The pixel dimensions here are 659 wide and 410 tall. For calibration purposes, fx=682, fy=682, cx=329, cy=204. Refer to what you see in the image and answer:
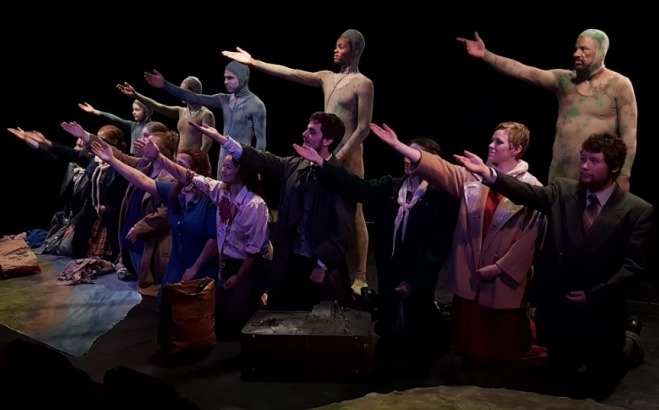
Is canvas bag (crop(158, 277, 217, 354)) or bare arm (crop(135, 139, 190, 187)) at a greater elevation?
bare arm (crop(135, 139, 190, 187))

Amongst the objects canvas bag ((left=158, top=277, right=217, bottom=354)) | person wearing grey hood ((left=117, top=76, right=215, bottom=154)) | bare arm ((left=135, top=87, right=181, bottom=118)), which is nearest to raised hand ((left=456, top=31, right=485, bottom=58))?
canvas bag ((left=158, top=277, right=217, bottom=354))

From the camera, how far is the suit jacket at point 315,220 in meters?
3.72

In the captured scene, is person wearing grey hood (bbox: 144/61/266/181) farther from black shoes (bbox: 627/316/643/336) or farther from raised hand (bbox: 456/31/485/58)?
black shoes (bbox: 627/316/643/336)

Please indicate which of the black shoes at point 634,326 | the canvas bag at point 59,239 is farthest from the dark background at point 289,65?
the black shoes at point 634,326

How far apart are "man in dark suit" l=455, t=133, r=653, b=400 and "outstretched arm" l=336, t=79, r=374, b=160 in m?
1.47

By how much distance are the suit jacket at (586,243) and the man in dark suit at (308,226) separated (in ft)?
3.18

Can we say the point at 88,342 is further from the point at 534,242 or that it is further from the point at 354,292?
the point at 534,242

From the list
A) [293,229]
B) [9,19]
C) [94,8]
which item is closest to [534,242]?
[293,229]

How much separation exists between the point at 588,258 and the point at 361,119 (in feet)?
6.24

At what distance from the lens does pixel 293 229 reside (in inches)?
151

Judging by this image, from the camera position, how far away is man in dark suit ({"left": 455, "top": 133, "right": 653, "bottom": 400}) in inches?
124

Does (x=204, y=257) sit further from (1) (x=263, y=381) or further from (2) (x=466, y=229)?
(2) (x=466, y=229)

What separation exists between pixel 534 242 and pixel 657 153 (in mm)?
3593

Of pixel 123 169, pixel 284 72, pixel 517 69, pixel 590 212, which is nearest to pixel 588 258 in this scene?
pixel 590 212
